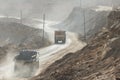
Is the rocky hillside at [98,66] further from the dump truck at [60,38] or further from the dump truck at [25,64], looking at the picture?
the dump truck at [60,38]

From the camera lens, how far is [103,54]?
113 feet

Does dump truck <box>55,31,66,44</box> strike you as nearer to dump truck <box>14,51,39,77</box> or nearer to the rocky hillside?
dump truck <box>14,51,39,77</box>

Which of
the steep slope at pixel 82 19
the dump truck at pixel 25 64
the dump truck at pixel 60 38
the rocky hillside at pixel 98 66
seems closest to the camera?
the rocky hillside at pixel 98 66

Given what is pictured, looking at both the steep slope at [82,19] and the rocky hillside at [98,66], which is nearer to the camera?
the rocky hillside at [98,66]

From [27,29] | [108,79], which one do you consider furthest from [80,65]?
[27,29]

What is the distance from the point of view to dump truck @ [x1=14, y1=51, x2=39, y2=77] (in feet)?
138

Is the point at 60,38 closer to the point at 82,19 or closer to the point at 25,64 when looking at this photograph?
the point at 25,64

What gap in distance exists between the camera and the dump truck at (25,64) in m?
42.0

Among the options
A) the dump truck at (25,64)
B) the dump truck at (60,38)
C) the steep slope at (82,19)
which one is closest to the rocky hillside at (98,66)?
the dump truck at (25,64)

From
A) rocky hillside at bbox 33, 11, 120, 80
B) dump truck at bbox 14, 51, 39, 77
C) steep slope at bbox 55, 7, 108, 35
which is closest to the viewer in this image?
rocky hillside at bbox 33, 11, 120, 80

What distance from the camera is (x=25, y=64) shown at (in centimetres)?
4194

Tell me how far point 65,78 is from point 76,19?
8837 centimetres

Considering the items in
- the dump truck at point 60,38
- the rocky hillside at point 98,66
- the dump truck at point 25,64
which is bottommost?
the dump truck at point 60,38

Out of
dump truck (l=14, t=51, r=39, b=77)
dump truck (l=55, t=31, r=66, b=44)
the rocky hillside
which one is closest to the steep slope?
dump truck (l=55, t=31, r=66, b=44)
